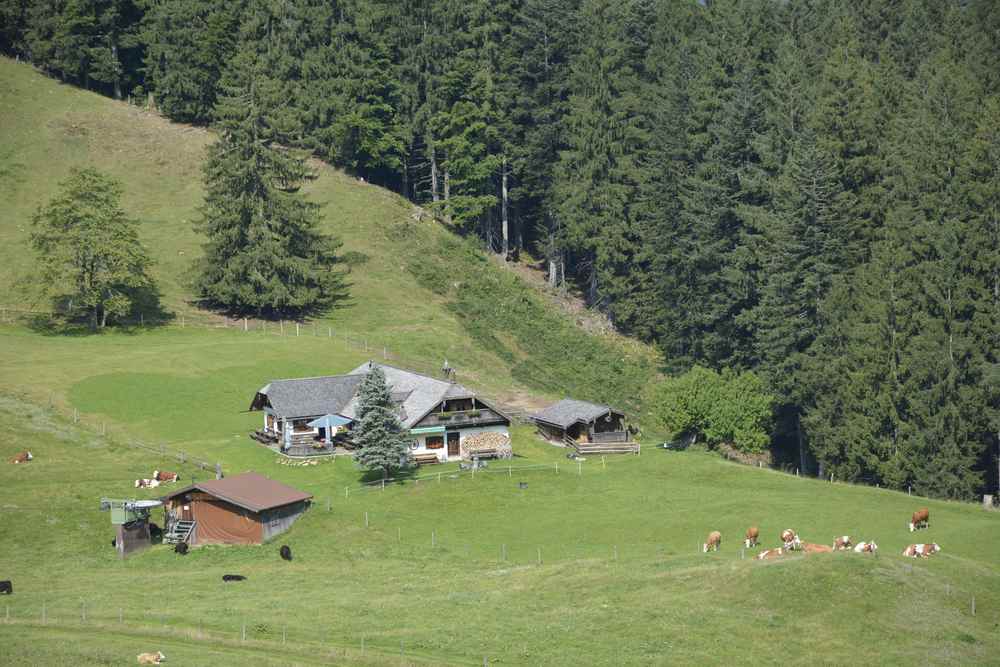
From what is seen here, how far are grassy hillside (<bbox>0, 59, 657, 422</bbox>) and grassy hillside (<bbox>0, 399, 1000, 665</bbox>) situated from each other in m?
22.1

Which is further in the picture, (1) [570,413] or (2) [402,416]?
(1) [570,413]

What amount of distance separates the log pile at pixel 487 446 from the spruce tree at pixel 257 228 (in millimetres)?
33110

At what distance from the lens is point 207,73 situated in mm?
139625

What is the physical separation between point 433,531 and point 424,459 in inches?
630

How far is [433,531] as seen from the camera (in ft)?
218

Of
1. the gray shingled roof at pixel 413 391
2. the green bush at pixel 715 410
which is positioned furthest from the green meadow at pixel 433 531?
the gray shingled roof at pixel 413 391

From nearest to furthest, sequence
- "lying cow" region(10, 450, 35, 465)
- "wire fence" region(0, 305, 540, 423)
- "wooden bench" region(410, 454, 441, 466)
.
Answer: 1. "lying cow" region(10, 450, 35, 465)
2. "wooden bench" region(410, 454, 441, 466)
3. "wire fence" region(0, 305, 540, 423)

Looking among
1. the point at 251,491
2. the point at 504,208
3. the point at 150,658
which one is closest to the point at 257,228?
the point at 504,208

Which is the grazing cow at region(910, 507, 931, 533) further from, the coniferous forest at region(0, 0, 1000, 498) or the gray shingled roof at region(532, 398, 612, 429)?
the gray shingled roof at region(532, 398, 612, 429)

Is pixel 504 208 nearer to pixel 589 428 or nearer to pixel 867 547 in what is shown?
pixel 589 428

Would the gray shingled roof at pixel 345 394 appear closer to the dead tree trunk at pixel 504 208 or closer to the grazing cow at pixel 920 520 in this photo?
the grazing cow at pixel 920 520

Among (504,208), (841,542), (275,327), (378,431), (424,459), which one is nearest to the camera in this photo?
(841,542)

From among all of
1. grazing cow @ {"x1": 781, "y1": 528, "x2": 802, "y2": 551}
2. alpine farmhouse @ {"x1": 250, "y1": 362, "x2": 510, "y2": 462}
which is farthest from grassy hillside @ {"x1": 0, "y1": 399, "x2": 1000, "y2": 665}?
alpine farmhouse @ {"x1": 250, "y1": 362, "x2": 510, "y2": 462}

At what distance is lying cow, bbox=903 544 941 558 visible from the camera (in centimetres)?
5422
